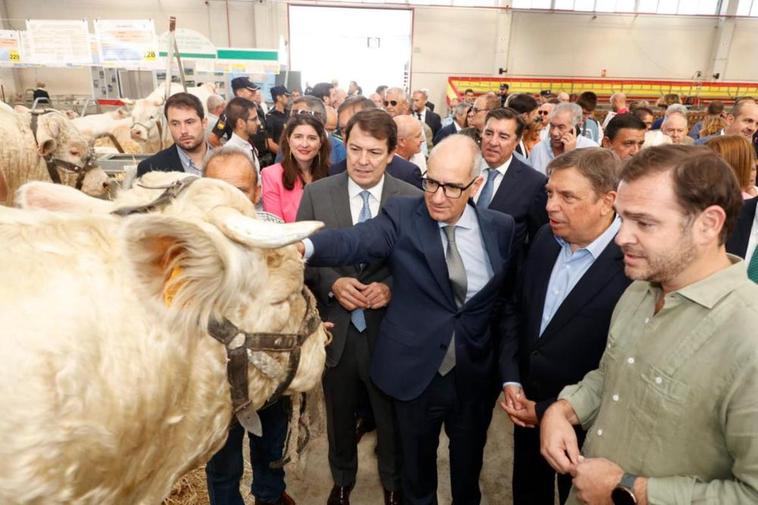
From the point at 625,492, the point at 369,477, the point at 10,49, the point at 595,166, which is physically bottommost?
the point at 369,477

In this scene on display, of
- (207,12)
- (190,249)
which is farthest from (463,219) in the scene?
(207,12)

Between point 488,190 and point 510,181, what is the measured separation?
0.88 ft

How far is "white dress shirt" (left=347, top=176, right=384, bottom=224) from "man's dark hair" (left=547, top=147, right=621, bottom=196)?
113 centimetres

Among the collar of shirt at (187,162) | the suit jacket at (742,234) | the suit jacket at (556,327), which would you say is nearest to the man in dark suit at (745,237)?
the suit jacket at (742,234)

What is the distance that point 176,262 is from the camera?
1.21 metres

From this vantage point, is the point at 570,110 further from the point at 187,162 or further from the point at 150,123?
the point at 150,123

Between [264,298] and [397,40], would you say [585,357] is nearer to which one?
[264,298]

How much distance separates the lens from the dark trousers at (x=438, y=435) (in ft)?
9.23

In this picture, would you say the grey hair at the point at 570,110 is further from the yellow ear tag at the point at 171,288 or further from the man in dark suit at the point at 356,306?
the yellow ear tag at the point at 171,288

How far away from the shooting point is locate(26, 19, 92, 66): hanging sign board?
751 cm

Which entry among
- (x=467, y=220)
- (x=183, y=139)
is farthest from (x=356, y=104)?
(x=467, y=220)

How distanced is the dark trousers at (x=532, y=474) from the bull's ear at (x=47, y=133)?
15.0ft

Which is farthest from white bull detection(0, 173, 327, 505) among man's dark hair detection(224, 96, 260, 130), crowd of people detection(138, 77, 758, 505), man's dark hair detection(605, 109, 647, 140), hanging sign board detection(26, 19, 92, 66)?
hanging sign board detection(26, 19, 92, 66)

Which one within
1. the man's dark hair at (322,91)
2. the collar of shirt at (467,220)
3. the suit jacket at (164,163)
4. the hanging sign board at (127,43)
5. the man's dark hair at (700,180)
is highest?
the hanging sign board at (127,43)
